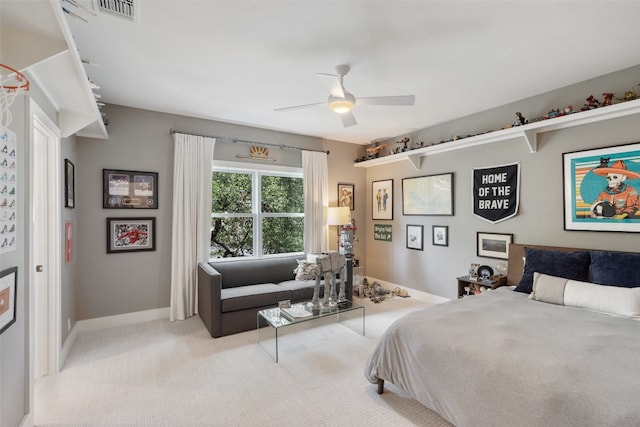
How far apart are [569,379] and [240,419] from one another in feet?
6.42

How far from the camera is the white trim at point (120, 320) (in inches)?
140

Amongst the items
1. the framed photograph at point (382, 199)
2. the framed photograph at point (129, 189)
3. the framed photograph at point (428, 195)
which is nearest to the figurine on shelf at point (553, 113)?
the framed photograph at point (428, 195)

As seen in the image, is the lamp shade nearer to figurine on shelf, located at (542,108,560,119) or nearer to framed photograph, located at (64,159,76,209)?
figurine on shelf, located at (542,108,560,119)

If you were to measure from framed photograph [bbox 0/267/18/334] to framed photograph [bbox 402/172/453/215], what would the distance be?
179 inches

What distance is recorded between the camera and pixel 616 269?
262 cm

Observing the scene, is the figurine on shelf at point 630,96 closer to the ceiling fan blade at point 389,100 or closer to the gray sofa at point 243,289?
the ceiling fan blade at point 389,100

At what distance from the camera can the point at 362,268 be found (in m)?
5.57

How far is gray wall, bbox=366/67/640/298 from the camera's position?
2992 mm

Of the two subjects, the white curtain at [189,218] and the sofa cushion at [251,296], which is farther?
the white curtain at [189,218]

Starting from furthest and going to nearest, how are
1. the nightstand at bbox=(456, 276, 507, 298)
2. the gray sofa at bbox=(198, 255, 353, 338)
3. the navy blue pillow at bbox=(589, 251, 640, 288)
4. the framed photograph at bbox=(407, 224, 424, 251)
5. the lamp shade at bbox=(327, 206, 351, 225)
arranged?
the lamp shade at bbox=(327, 206, 351, 225)
the framed photograph at bbox=(407, 224, 424, 251)
the nightstand at bbox=(456, 276, 507, 298)
the gray sofa at bbox=(198, 255, 353, 338)
the navy blue pillow at bbox=(589, 251, 640, 288)

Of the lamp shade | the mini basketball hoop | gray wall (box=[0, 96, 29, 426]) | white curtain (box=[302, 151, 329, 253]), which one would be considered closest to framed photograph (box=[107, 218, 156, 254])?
gray wall (box=[0, 96, 29, 426])

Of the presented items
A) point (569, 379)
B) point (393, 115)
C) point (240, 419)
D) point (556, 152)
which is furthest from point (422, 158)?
point (240, 419)

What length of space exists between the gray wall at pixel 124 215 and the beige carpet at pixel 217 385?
50 cm

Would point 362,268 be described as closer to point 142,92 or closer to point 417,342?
point 417,342
